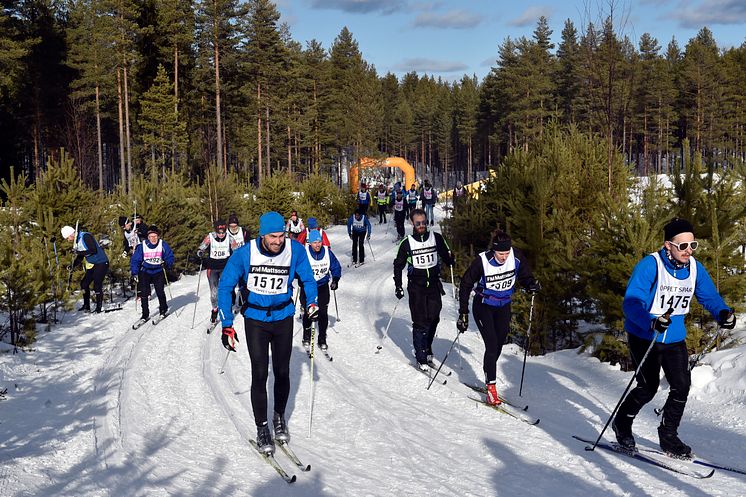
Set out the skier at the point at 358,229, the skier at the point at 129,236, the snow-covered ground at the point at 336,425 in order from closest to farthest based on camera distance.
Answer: the snow-covered ground at the point at 336,425 → the skier at the point at 129,236 → the skier at the point at 358,229

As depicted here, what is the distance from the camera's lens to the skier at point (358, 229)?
18.1 m

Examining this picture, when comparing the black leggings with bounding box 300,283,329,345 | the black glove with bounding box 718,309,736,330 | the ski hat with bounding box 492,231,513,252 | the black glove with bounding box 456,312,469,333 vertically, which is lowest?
the black leggings with bounding box 300,283,329,345

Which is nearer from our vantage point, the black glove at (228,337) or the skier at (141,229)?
the black glove at (228,337)

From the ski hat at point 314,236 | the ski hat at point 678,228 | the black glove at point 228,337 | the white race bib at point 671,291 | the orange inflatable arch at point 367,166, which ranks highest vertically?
the orange inflatable arch at point 367,166

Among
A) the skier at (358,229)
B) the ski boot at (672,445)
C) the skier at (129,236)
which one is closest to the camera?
the ski boot at (672,445)

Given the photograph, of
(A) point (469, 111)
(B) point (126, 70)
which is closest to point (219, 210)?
(B) point (126, 70)

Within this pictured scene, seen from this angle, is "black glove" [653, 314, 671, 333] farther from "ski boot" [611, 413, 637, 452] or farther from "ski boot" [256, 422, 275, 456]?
"ski boot" [256, 422, 275, 456]

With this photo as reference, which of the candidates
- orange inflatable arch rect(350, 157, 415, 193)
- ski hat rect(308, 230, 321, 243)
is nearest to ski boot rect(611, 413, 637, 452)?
ski hat rect(308, 230, 321, 243)

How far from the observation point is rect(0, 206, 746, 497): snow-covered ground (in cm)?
495

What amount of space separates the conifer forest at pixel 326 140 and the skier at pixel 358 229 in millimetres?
2498

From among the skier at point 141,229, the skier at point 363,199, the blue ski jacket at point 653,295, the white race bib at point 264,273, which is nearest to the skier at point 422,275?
the white race bib at point 264,273

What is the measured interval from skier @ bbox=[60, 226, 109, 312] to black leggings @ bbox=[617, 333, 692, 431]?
35.7 ft

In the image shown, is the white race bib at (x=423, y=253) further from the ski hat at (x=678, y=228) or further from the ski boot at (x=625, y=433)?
the ski hat at (x=678, y=228)

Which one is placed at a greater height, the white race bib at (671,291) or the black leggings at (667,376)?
the white race bib at (671,291)
